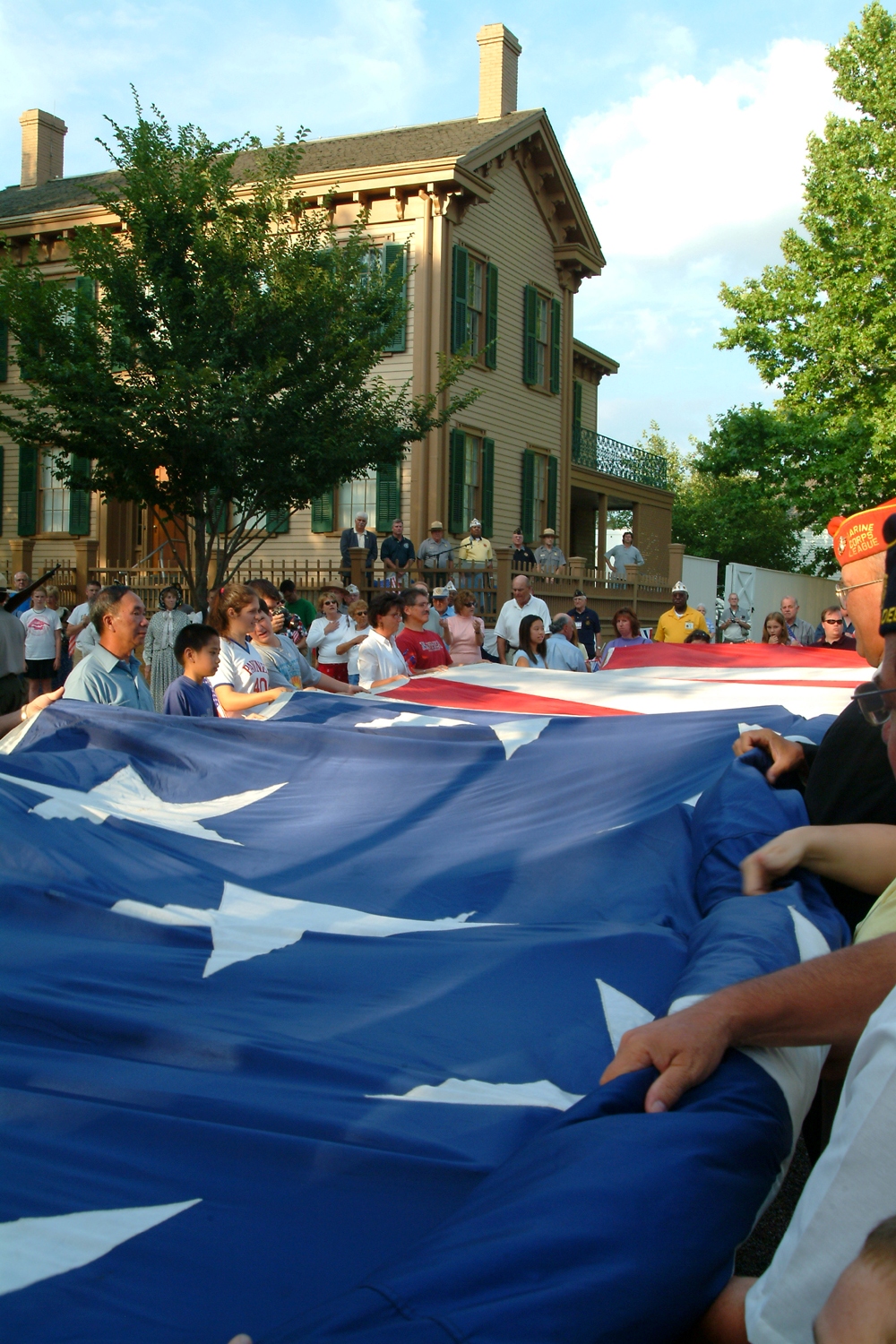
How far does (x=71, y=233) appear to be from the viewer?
71.3 ft

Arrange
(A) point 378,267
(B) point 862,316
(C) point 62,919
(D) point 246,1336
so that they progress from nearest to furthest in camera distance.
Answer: (D) point 246,1336 → (C) point 62,919 → (A) point 378,267 → (B) point 862,316

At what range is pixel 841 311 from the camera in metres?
25.7

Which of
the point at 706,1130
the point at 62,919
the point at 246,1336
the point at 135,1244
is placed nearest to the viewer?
the point at 246,1336

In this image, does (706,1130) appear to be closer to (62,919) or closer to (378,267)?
(62,919)

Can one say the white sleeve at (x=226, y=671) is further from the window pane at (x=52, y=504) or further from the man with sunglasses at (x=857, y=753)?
the window pane at (x=52, y=504)

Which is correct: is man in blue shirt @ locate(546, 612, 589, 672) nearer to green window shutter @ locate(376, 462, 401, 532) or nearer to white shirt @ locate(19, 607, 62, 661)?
white shirt @ locate(19, 607, 62, 661)

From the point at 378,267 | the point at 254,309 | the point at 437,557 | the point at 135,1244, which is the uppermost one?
the point at 378,267

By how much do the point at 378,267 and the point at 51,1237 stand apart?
15905mm

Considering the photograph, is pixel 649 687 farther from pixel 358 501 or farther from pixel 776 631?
pixel 358 501

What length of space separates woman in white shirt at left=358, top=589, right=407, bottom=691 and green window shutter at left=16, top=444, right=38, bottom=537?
16.8 meters

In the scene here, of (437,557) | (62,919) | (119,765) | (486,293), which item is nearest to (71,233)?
(486,293)

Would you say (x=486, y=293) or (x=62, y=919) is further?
(x=486, y=293)

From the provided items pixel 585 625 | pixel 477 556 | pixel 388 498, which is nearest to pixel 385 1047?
pixel 585 625

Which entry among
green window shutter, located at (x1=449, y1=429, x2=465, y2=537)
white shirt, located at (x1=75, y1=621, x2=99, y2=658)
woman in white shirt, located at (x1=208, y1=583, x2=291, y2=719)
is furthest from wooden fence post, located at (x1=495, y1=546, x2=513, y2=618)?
white shirt, located at (x1=75, y1=621, x2=99, y2=658)
